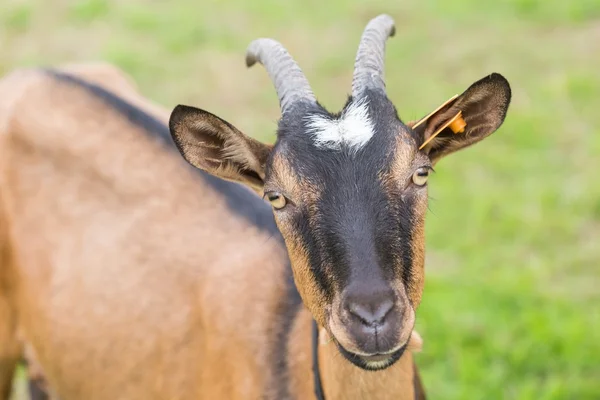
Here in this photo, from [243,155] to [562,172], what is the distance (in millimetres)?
4774

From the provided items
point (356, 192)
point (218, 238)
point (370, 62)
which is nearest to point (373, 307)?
point (356, 192)

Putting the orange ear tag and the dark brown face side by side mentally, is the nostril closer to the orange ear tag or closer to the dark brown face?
the dark brown face

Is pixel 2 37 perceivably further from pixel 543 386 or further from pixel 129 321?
pixel 543 386

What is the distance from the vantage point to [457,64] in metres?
9.23

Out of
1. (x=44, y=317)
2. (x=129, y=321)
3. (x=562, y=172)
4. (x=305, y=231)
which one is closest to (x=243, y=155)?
(x=305, y=231)

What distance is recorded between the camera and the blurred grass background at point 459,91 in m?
5.85

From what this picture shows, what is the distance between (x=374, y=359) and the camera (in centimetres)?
308

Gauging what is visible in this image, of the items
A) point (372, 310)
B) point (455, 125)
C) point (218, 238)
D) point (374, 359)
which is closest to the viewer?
point (372, 310)

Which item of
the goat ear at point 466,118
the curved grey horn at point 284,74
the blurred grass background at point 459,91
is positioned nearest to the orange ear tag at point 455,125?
the goat ear at point 466,118

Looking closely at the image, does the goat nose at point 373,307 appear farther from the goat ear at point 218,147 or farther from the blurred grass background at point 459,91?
the blurred grass background at point 459,91

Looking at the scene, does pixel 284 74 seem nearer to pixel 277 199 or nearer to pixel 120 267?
pixel 277 199

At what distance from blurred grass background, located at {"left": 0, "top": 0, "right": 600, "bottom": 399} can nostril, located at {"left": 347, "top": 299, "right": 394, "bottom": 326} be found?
2.80 metres

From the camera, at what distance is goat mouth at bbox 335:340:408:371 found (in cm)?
307

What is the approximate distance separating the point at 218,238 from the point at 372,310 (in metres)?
1.70
